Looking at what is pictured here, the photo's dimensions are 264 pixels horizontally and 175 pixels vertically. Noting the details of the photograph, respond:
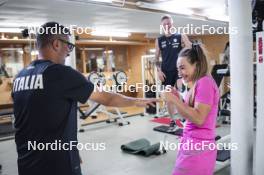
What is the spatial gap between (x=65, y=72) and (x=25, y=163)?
559 millimetres

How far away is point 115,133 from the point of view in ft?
19.9

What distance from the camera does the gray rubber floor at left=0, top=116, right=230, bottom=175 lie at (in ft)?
12.7

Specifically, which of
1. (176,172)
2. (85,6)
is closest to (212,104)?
(176,172)

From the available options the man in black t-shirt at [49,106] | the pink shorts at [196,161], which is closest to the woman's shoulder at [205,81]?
the pink shorts at [196,161]

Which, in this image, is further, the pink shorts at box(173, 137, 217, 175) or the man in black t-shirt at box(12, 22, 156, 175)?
the pink shorts at box(173, 137, 217, 175)

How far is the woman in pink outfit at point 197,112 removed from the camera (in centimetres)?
165

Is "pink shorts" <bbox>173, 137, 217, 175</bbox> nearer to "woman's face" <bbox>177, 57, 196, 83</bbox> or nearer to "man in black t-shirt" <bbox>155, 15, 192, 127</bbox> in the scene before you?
"woman's face" <bbox>177, 57, 196, 83</bbox>

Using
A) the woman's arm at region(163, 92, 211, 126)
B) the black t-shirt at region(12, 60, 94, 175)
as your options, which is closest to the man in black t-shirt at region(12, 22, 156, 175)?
the black t-shirt at region(12, 60, 94, 175)

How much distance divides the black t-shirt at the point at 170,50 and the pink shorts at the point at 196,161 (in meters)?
2.05

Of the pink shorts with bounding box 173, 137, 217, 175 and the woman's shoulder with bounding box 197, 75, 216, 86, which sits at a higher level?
the woman's shoulder with bounding box 197, 75, 216, 86

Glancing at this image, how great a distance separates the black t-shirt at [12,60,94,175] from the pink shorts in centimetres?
69

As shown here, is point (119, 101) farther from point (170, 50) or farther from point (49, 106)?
point (170, 50)

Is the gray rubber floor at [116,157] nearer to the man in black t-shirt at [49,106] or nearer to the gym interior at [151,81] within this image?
the gym interior at [151,81]

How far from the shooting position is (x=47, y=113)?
1404mm
